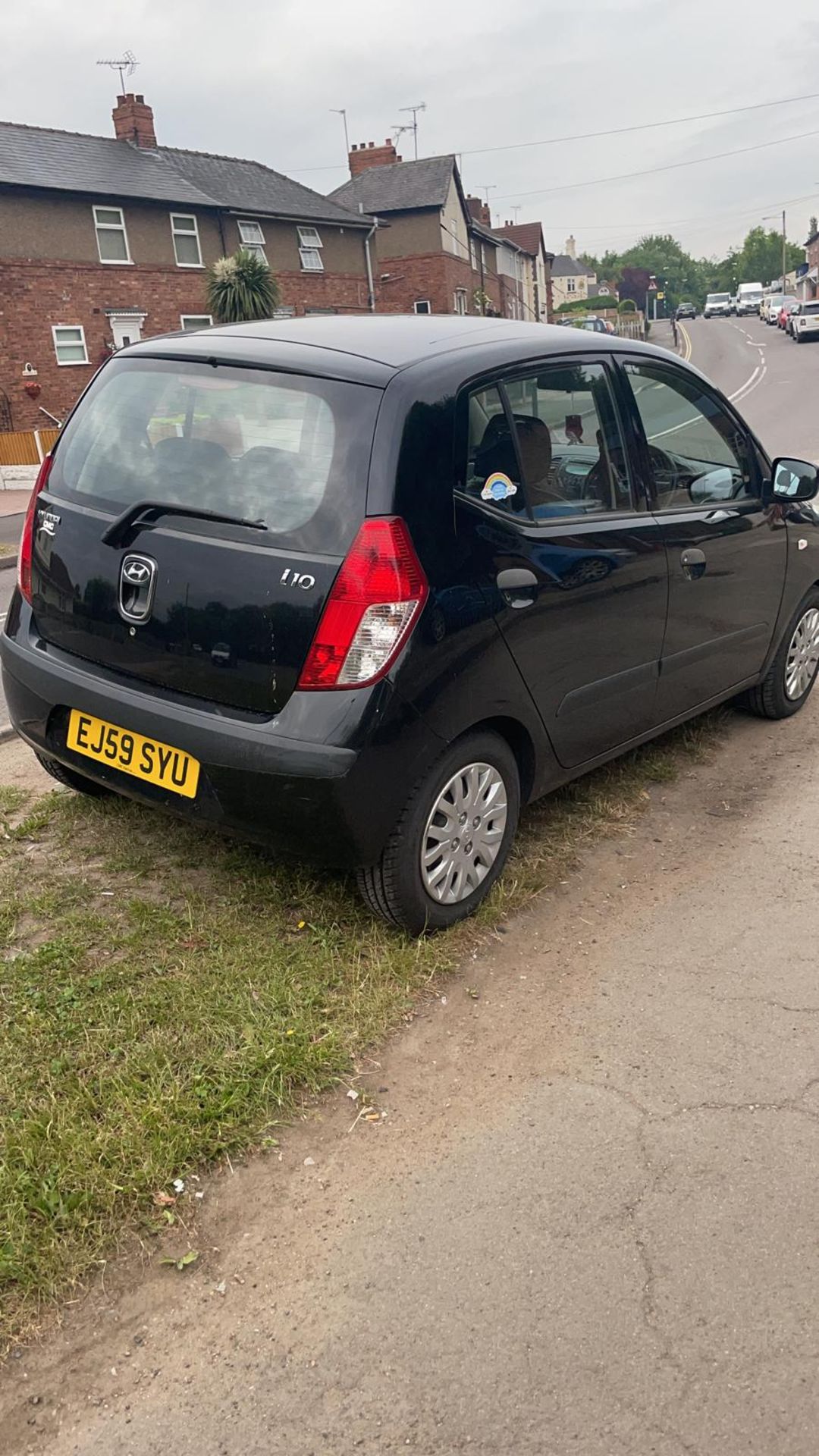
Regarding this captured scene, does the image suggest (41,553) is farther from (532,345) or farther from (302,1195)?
(302,1195)

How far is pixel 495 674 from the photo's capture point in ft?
10.6

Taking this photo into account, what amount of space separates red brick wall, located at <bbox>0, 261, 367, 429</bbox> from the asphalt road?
26139mm

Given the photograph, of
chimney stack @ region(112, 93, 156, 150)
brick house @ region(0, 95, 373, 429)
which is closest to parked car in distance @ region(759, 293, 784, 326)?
brick house @ region(0, 95, 373, 429)

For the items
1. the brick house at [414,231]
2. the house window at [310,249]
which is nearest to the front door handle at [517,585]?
the house window at [310,249]

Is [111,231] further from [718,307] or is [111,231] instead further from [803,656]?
[718,307]

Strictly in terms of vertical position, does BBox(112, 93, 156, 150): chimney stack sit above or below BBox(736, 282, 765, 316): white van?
above

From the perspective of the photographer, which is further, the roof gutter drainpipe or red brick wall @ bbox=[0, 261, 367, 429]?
the roof gutter drainpipe

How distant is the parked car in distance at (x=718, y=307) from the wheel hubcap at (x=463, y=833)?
317 ft

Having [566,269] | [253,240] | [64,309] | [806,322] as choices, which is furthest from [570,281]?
[64,309]

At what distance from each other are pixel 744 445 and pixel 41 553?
3.02 metres

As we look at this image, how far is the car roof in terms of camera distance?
10.1 feet

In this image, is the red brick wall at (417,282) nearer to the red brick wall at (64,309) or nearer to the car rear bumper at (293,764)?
the red brick wall at (64,309)

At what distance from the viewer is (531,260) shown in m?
69.8

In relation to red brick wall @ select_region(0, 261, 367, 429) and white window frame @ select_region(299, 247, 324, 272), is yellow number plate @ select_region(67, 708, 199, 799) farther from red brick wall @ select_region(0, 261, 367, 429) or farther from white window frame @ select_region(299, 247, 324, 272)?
white window frame @ select_region(299, 247, 324, 272)
